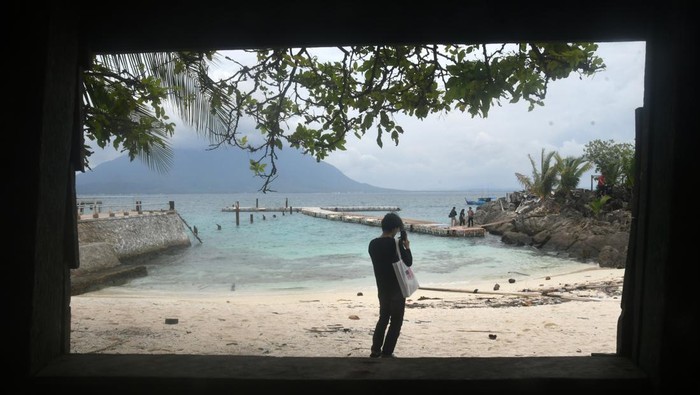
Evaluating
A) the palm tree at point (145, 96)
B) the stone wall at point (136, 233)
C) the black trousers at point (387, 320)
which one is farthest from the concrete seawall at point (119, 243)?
the black trousers at point (387, 320)

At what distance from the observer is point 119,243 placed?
97.5 ft

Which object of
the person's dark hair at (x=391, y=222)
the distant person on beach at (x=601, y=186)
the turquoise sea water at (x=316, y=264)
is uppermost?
the distant person on beach at (x=601, y=186)

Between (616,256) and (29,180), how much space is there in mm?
24518

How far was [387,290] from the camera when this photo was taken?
485 cm

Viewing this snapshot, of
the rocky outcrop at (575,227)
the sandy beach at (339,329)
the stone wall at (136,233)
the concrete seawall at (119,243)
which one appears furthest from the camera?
the stone wall at (136,233)

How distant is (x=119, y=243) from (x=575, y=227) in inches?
1093

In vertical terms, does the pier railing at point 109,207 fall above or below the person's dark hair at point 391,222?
below

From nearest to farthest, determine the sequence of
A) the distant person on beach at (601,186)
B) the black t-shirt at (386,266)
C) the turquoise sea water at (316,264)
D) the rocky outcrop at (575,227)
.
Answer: the black t-shirt at (386,266)
the turquoise sea water at (316,264)
the rocky outcrop at (575,227)
the distant person on beach at (601,186)

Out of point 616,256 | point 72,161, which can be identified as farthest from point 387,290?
point 616,256

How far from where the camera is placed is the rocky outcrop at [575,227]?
2579cm

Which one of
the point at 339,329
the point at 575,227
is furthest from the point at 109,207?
the point at 575,227

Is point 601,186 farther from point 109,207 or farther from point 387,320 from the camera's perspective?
point 109,207

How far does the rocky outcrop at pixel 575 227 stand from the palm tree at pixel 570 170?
0.63 m

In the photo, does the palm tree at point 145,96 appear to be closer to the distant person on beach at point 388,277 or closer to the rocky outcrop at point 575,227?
the distant person on beach at point 388,277
